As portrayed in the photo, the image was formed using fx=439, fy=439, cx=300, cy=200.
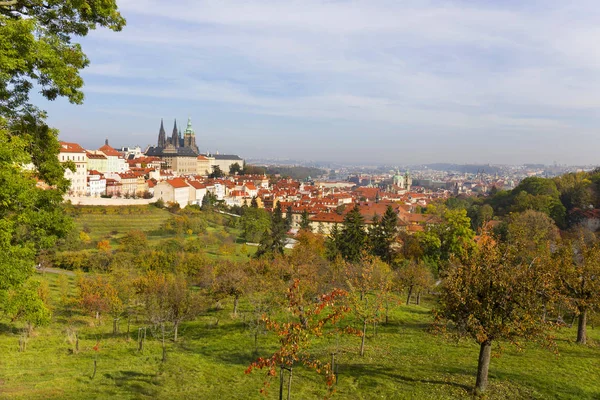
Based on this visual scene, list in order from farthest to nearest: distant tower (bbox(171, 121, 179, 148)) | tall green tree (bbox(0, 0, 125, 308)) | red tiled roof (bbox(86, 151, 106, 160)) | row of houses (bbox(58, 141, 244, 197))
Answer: distant tower (bbox(171, 121, 179, 148)) → red tiled roof (bbox(86, 151, 106, 160)) → row of houses (bbox(58, 141, 244, 197)) → tall green tree (bbox(0, 0, 125, 308))

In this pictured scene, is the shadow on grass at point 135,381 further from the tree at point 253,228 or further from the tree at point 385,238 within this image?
the tree at point 253,228

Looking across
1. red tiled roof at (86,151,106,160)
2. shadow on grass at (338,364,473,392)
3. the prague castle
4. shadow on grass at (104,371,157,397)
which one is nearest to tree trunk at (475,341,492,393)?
shadow on grass at (338,364,473,392)

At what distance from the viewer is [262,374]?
1405cm

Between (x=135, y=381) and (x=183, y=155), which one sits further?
(x=183, y=155)

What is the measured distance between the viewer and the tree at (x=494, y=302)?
1128 centimetres

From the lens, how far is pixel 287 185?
492ft

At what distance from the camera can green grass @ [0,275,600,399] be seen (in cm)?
1216

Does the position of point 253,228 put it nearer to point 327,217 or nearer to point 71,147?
point 327,217

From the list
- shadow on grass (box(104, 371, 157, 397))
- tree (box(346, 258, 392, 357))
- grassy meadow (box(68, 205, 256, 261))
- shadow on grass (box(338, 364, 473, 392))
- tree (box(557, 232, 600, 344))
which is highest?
tree (box(557, 232, 600, 344))

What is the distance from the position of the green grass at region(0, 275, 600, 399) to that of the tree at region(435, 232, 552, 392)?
1854 millimetres

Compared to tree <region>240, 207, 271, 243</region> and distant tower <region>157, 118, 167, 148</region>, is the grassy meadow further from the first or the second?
distant tower <region>157, 118, 167, 148</region>

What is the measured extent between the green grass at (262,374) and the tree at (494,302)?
185 centimetres

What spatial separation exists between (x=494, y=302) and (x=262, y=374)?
24.2 ft

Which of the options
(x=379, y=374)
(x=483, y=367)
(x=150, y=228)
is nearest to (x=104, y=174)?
(x=150, y=228)
